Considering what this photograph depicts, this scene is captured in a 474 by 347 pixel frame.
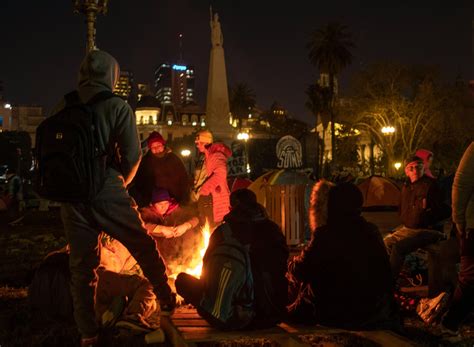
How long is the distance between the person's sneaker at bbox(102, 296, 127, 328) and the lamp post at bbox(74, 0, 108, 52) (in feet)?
21.5

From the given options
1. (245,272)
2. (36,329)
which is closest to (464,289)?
(245,272)

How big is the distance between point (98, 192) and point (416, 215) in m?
3.85

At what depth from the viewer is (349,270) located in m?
3.77

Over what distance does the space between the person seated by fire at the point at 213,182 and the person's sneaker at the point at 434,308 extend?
3.41m

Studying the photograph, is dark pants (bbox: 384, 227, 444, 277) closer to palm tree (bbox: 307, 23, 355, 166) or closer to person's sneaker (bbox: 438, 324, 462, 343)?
person's sneaker (bbox: 438, 324, 462, 343)

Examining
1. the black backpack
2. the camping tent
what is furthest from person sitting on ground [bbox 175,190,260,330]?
the camping tent

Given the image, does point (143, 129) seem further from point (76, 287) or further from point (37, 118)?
point (76, 287)

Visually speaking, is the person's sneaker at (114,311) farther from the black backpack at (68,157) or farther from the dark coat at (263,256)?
the black backpack at (68,157)

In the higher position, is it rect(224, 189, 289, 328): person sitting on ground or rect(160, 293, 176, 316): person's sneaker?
rect(224, 189, 289, 328): person sitting on ground

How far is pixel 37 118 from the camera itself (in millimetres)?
122562

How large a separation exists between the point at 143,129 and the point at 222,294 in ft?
344

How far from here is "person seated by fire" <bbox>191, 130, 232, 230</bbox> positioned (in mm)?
7605

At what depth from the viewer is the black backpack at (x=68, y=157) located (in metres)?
3.30

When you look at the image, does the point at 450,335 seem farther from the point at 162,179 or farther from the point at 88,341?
the point at 162,179
